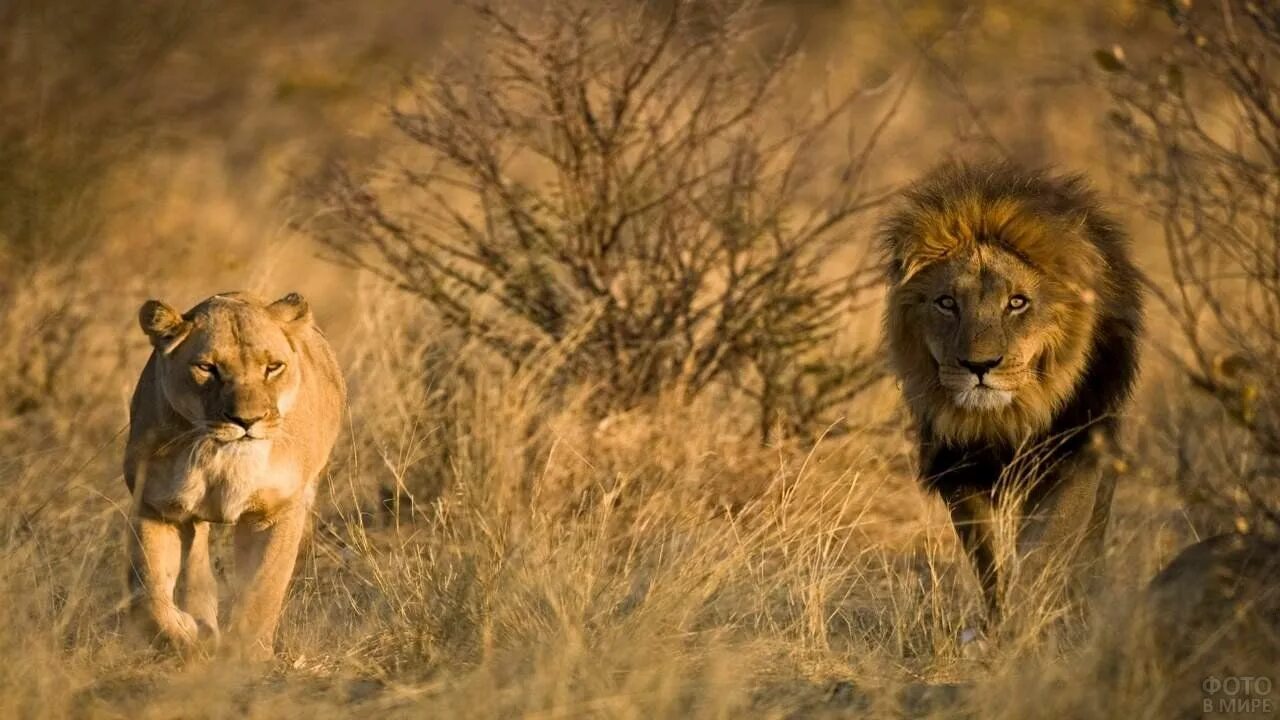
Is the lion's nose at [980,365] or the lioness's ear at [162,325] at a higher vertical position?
the lioness's ear at [162,325]

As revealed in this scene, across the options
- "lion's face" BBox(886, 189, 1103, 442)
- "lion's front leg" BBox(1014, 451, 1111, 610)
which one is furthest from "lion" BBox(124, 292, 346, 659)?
"lion's front leg" BBox(1014, 451, 1111, 610)

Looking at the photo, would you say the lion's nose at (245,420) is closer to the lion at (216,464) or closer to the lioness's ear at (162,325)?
the lion at (216,464)

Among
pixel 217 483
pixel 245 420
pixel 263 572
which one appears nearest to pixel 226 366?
pixel 245 420

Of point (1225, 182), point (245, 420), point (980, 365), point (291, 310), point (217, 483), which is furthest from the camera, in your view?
point (291, 310)

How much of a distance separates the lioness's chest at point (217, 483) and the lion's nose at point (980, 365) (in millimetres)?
1989

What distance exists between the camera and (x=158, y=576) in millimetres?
5258

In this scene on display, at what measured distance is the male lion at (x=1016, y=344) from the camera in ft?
18.4

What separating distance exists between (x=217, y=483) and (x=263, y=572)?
0.29 metres

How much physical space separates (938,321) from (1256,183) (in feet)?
4.82

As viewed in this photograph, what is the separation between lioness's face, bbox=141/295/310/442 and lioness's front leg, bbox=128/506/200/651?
1.05 feet

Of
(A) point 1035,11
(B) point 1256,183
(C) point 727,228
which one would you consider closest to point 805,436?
(C) point 727,228

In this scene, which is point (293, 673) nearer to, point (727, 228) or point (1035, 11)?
point (727, 228)

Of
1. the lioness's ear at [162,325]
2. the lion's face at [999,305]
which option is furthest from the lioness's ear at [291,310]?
the lion's face at [999,305]

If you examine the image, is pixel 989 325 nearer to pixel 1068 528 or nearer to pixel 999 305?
pixel 999 305
